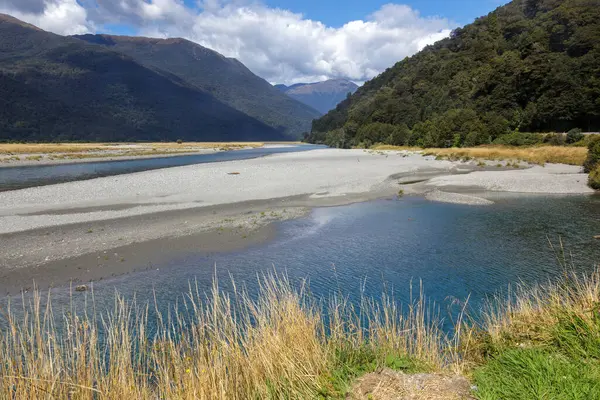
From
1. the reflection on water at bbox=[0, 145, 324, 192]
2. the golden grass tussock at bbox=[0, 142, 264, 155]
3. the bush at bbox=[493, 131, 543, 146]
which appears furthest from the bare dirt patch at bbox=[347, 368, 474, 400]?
the golden grass tussock at bbox=[0, 142, 264, 155]

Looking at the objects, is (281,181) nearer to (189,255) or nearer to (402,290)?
(189,255)

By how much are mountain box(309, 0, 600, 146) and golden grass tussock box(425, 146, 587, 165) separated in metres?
12.0

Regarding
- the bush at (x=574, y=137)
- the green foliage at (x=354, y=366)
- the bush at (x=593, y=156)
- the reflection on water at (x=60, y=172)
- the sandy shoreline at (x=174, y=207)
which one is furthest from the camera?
the bush at (x=574, y=137)

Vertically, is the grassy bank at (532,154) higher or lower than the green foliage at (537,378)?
higher

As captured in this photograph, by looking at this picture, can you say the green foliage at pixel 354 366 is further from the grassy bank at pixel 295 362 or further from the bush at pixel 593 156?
the bush at pixel 593 156

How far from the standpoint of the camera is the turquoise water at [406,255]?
1045 cm

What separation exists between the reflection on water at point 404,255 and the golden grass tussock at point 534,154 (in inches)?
930

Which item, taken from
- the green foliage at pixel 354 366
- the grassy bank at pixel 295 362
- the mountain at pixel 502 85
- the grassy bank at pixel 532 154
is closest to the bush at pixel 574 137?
the grassy bank at pixel 532 154

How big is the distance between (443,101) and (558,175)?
63914 millimetres

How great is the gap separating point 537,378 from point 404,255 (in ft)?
32.3

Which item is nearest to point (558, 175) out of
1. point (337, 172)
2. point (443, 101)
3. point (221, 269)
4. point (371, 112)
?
point (337, 172)

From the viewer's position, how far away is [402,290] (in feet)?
33.0

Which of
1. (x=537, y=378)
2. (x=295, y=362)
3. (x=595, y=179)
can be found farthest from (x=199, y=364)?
(x=595, y=179)

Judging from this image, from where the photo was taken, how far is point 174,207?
2095 centimetres
